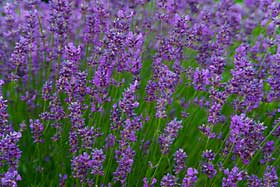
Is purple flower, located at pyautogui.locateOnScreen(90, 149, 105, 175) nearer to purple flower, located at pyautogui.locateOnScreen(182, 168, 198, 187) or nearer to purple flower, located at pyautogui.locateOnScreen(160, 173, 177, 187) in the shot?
purple flower, located at pyautogui.locateOnScreen(160, 173, 177, 187)

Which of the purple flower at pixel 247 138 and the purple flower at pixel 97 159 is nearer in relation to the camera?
the purple flower at pixel 97 159

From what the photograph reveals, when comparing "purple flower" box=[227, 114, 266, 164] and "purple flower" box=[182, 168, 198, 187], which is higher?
"purple flower" box=[227, 114, 266, 164]

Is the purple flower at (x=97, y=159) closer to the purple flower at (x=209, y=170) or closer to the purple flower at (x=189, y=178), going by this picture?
the purple flower at (x=189, y=178)

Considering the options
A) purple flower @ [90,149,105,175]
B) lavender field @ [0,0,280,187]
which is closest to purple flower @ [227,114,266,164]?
lavender field @ [0,0,280,187]

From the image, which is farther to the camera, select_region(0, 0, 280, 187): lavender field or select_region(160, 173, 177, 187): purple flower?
select_region(0, 0, 280, 187): lavender field

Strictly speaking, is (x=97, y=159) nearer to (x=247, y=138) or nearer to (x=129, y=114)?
(x=129, y=114)

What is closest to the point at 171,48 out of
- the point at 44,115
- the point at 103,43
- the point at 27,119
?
the point at 103,43

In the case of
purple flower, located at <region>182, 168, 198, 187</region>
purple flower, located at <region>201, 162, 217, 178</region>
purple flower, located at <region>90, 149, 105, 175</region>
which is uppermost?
purple flower, located at <region>201, 162, 217, 178</region>

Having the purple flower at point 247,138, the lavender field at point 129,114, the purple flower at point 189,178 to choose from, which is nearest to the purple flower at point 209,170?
the lavender field at point 129,114
